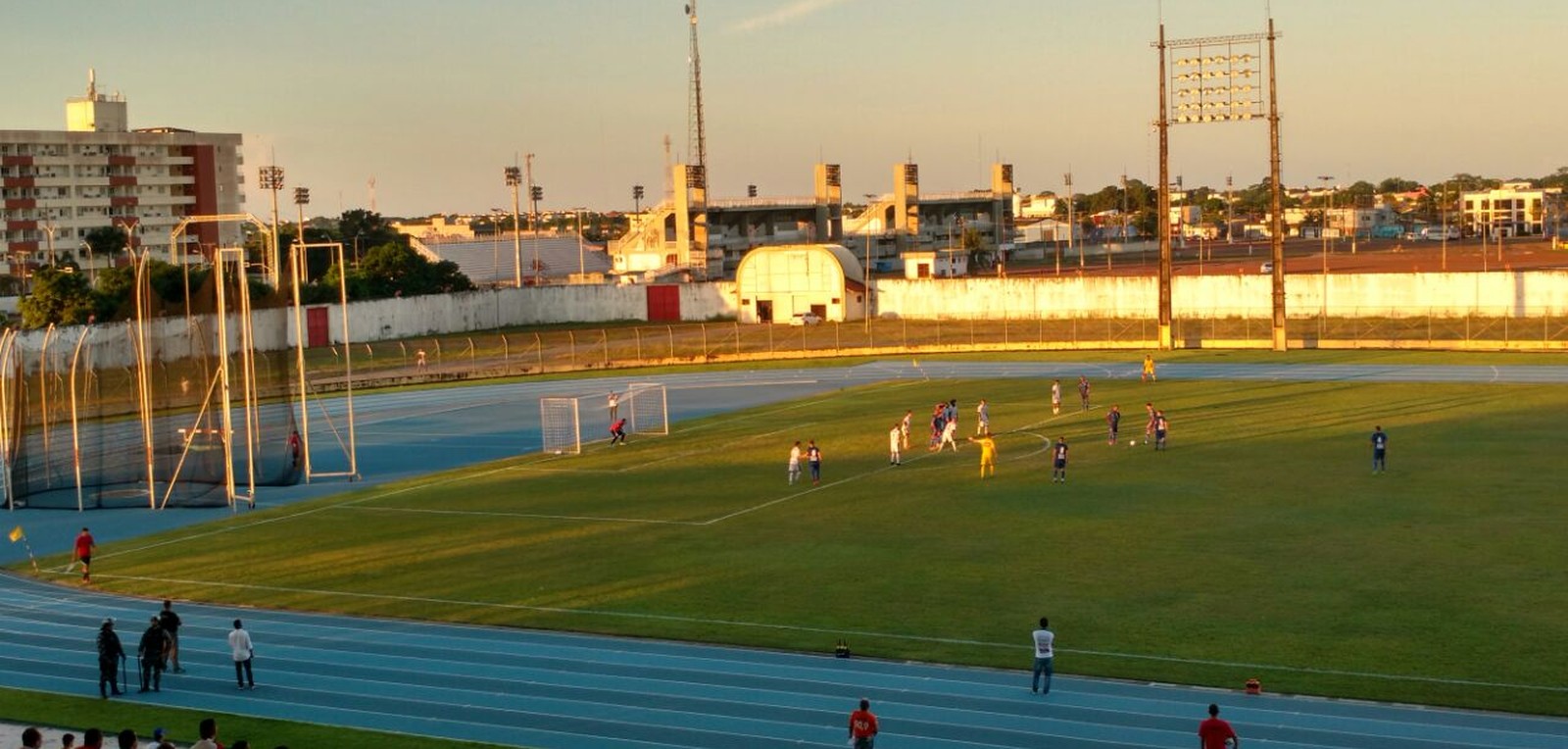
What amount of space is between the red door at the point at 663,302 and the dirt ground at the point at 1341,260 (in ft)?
113

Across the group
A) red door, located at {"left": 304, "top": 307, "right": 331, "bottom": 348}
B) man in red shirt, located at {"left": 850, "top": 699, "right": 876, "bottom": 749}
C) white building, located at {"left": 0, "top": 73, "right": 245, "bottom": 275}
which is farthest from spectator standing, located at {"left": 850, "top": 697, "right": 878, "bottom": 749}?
white building, located at {"left": 0, "top": 73, "right": 245, "bottom": 275}

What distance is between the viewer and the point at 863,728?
1845cm

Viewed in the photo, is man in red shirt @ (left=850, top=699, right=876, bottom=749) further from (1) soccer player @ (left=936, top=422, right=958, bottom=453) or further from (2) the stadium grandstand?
(2) the stadium grandstand

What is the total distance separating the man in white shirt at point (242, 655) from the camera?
926 inches

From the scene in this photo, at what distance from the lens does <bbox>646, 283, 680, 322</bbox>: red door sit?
333 feet

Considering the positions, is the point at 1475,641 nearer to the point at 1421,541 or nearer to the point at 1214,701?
the point at 1214,701

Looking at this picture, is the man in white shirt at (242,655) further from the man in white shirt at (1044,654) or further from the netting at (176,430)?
the netting at (176,430)

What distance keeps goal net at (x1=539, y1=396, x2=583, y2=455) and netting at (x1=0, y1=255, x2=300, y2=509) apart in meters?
8.32

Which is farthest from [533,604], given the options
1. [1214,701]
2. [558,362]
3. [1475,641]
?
[558,362]

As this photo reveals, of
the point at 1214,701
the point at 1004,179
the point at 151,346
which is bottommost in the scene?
the point at 1214,701

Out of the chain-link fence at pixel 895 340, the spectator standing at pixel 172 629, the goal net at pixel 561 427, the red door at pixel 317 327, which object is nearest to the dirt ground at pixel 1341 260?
the chain-link fence at pixel 895 340

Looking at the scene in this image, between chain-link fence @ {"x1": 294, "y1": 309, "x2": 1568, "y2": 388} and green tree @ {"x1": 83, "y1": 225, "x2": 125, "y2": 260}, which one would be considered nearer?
chain-link fence @ {"x1": 294, "y1": 309, "x2": 1568, "y2": 388}

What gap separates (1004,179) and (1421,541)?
137402mm

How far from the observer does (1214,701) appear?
2127 cm
